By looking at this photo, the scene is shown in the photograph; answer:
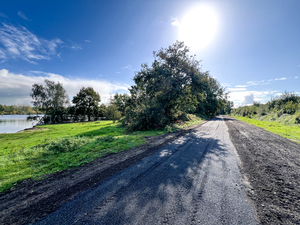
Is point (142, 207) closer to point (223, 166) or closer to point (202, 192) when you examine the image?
point (202, 192)

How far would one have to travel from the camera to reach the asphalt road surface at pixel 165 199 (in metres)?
2.45

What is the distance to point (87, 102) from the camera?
147 ft

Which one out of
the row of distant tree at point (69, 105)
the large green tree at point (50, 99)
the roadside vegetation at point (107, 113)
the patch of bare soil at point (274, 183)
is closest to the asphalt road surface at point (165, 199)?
the patch of bare soil at point (274, 183)

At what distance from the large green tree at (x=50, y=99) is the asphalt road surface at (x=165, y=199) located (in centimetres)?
4378

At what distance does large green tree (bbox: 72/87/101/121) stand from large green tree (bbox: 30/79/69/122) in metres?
4.21

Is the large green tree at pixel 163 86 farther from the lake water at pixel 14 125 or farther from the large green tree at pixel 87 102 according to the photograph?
the large green tree at pixel 87 102

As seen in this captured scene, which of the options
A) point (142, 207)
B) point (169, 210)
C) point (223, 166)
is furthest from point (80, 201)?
point (223, 166)

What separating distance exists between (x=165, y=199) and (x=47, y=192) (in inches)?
129

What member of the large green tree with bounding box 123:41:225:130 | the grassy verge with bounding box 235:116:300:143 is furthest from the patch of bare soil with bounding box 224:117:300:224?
the large green tree with bounding box 123:41:225:130

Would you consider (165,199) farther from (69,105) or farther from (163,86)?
(69,105)

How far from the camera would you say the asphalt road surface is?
8.02ft

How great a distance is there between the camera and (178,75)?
1717 cm

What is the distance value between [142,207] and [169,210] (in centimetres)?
60

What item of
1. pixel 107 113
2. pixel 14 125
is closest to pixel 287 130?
pixel 107 113
